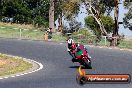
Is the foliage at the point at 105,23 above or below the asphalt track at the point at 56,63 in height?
above

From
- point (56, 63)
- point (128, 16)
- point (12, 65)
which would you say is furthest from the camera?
point (128, 16)

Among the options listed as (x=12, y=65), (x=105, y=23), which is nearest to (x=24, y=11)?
(x=105, y=23)

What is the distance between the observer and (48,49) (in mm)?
38156

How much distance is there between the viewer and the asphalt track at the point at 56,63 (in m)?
21.9

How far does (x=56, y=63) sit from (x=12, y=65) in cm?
300

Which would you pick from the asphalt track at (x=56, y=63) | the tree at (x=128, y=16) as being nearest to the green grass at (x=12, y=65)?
the asphalt track at (x=56, y=63)

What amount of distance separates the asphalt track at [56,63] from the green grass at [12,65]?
1.21 meters

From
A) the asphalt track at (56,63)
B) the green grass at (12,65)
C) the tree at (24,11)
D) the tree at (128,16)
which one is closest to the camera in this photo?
the asphalt track at (56,63)

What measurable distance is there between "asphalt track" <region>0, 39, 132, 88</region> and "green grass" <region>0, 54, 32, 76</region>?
1.21 m

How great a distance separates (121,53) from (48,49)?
20.5 ft

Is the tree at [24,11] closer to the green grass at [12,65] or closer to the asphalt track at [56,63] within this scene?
the asphalt track at [56,63]

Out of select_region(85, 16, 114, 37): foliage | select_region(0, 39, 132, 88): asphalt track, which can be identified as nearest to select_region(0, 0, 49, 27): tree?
select_region(85, 16, 114, 37): foliage

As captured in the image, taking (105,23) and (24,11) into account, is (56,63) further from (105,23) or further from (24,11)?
(24,11)

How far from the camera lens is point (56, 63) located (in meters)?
29.7
